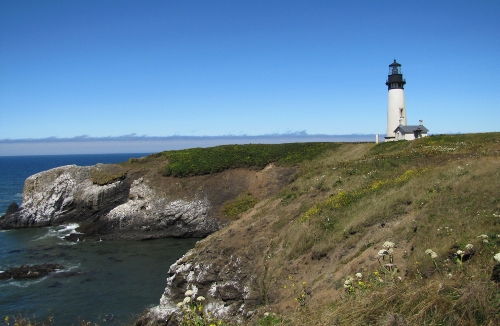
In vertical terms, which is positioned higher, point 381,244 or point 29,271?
point 381,244

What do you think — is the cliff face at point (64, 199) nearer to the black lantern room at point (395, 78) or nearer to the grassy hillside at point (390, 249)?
the grassy hillside at point (390, 249)

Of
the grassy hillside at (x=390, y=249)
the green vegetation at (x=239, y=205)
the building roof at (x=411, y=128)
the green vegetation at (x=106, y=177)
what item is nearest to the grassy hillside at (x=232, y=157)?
the green vegetation at (x=106, y=177)

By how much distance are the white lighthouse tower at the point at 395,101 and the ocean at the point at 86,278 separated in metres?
34.5

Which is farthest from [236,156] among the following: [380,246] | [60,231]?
[380,246]

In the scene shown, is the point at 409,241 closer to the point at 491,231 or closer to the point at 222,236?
the point at 491,231

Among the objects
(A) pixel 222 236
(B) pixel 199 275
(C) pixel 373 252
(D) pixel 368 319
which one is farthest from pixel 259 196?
(D) pixel 368 319

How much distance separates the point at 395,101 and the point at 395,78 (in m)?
3.34

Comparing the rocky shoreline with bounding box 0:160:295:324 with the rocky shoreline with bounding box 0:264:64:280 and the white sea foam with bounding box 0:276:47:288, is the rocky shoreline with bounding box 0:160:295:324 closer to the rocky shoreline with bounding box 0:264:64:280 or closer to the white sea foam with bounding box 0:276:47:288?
the rocky shoreline with bounding box 0:264:64:280

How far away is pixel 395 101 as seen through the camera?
5831cm

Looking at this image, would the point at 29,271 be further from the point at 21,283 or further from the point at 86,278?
the point at 86,278

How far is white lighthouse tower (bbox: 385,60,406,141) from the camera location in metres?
58.1

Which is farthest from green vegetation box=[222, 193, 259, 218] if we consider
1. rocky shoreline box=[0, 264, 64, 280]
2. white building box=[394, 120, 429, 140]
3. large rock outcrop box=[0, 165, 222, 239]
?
white building box=[394, 120, 429, 140]

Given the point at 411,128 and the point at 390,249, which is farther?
the point at 411,128

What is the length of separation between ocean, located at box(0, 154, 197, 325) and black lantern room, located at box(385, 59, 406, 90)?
37.2 m
